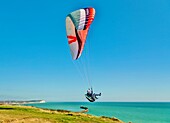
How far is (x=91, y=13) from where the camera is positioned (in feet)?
79.4

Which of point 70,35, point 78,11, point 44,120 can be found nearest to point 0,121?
point 44,120

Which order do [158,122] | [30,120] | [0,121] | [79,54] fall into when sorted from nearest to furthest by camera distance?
[79,54]
[0,121]
[30,120]
[158,122]

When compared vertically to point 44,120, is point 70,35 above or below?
above

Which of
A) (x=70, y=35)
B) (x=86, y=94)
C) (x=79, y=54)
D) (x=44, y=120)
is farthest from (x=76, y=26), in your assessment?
(x=44, y=120)

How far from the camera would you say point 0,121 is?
81.7 ft

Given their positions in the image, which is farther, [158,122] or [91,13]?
[158,122]

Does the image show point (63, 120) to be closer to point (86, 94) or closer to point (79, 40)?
point (86, 94)

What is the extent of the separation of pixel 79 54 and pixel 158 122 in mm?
42254

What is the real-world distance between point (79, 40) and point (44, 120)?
29.4ft

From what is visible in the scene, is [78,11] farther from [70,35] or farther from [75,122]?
[75,122]

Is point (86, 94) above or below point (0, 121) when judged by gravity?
above

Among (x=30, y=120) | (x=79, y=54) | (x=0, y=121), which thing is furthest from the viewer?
(x=30, y=120)

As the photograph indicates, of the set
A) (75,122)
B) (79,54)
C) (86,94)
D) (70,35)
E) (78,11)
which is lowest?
(75,122)

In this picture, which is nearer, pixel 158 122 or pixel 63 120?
pixel 63 120
